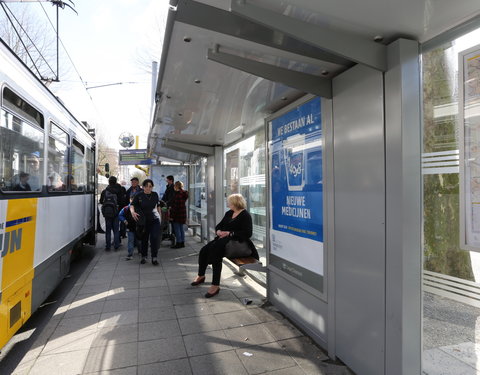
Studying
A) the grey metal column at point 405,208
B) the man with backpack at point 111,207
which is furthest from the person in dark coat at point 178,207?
the grey metal column at point 405,208

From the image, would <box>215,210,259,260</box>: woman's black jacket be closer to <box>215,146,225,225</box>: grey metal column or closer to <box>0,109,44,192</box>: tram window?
<box>0,109,44,192</box>: tram window

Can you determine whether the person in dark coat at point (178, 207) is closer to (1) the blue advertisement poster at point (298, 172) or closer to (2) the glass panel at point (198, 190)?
(2) the glass panel at point (198, 190)

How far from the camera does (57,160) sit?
14.9 ft

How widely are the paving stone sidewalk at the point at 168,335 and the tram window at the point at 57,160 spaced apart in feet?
5.17

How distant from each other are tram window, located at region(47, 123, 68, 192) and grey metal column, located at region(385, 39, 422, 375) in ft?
12.3

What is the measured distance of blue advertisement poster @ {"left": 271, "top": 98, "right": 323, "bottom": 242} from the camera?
129 inches

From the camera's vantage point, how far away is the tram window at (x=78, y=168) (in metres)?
5.78

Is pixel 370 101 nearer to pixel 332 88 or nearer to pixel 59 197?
pixel 332 88

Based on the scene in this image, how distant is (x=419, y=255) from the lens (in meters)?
2.32

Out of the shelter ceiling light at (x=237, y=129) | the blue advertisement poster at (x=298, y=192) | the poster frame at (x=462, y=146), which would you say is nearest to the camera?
the poster frame at (x=462, y=146)

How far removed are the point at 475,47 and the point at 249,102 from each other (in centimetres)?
267

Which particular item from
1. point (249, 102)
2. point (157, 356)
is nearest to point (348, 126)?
point (249, 102)

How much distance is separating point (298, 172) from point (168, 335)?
216 cm

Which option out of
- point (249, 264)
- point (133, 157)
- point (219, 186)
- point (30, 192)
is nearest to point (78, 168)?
point (219, 186)
